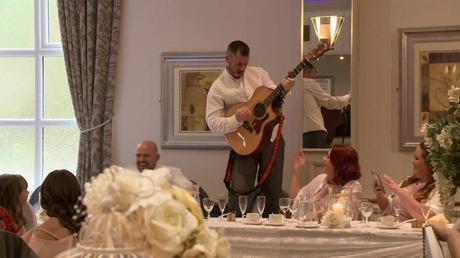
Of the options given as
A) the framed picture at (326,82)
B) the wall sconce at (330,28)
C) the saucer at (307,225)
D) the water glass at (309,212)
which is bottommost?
the saucer at (307,225)

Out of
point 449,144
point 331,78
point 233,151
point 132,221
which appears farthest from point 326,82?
point 132,221

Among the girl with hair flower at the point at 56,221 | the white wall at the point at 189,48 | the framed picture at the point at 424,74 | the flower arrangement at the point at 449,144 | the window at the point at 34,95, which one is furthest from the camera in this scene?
the window at the point at 34,95

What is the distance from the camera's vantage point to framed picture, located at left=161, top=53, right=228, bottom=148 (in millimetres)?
5879

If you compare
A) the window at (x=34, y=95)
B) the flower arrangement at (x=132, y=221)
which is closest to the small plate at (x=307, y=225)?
the flower arrangement at (x=132, y=221)

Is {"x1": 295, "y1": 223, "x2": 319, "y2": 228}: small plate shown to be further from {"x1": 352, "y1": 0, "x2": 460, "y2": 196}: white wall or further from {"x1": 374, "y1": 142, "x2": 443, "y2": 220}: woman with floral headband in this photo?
{"x1": 352, "y1": 0, "x2": 460, "y2": 196}: white wall

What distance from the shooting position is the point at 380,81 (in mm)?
5480

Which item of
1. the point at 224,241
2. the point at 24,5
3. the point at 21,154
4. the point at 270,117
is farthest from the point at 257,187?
the point at 224,241

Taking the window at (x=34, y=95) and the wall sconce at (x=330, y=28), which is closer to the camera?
the wall sconce at (x=330, y=28)

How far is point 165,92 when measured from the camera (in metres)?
5.99

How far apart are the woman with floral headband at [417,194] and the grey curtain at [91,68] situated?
9.16 feet

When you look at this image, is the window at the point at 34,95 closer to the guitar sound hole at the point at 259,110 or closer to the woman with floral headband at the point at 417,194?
the guitar sound hole at the point at 259,110

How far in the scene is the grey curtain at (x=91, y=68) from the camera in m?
5.98

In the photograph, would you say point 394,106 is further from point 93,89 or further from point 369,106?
point 93,89

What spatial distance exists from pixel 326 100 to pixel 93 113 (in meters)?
2.10
